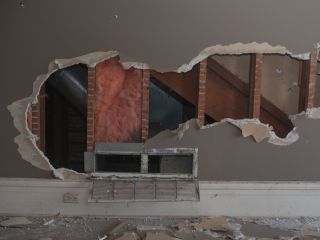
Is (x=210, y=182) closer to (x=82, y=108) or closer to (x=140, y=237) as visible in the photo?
(x=140, y=237)

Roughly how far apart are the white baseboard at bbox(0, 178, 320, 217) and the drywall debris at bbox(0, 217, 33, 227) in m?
0.13

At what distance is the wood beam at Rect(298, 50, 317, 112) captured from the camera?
4.57 metres

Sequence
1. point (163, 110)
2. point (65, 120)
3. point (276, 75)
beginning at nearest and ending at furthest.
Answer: point (276, 75) → point (163, 110) → point (65, 120)

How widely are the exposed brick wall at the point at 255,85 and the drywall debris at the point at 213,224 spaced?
1173 millimetres

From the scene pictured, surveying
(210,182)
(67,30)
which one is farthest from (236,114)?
(67,30)

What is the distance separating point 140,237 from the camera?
13.2 ft

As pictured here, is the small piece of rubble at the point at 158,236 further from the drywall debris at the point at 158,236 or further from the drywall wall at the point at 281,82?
the drywall wall at the point at 281,82

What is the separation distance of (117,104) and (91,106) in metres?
0.28

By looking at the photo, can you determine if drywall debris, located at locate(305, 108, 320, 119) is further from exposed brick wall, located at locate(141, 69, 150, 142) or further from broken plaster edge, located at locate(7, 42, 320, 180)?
exposed brick wall, located at locate(141, 69, 150, 142)

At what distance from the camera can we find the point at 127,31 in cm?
438

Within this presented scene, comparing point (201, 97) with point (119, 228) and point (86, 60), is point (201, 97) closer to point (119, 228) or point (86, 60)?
point (86, 60)

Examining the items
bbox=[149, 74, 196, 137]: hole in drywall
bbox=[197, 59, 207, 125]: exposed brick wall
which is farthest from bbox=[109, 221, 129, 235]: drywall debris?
bbox=[149, 74, 196, 137]: hole in drywall

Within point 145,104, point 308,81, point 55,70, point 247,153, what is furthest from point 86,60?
point 308,81

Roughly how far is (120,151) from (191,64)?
1.19 metres
